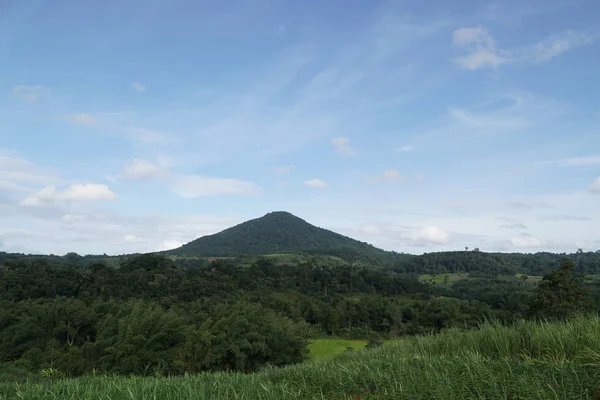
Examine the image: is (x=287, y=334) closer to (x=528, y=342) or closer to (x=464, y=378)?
(x=528, y=342)

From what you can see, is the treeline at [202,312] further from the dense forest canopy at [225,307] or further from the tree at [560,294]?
the tree at [560,294]

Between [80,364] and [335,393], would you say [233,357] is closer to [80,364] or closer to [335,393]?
[80,364]

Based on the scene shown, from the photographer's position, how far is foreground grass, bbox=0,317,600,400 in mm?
3502

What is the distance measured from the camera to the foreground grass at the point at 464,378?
3502mm

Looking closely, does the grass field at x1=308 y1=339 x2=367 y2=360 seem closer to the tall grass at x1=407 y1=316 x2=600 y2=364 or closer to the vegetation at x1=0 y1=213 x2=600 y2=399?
the vegetation at x1=0 y1=213 x2=600 y2=399

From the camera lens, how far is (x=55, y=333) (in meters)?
43.7

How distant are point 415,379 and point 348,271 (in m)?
98.7

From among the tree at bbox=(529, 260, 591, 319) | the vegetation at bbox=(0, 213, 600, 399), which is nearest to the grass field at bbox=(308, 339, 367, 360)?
the vegetation at bbox=(0, 213, 600, 399)

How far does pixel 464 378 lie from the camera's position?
382 centimetres

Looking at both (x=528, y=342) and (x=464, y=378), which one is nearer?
(x=464, y=378)

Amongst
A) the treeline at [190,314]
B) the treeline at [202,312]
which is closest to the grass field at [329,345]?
the treeline at [202,312]

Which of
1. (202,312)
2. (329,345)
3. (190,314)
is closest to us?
(202,312)

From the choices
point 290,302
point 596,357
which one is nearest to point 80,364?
point 290,302

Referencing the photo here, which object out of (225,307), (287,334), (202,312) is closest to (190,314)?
(202,312)
